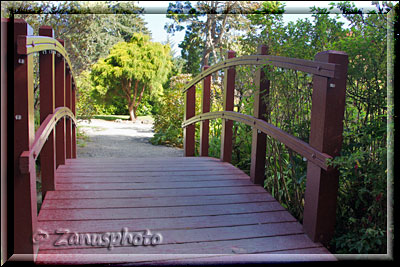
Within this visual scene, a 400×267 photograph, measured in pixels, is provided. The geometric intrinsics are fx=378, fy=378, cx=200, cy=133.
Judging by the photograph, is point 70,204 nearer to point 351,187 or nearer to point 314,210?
point 314,210

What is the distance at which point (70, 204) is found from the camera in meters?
2.59

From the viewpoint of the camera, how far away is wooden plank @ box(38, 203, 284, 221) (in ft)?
7.88

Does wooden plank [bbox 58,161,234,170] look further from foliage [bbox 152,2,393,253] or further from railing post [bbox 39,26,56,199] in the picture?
foliage [bbox 152,2,393,253]

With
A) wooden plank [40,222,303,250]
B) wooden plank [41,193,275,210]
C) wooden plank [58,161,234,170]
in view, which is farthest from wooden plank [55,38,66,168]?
wooden plank [40,222,303,250]

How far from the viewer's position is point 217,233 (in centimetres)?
226

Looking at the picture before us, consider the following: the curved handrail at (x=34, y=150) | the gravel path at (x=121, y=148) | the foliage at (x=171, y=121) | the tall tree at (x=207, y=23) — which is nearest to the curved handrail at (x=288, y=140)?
the curved handrail at (x=34, y=150)

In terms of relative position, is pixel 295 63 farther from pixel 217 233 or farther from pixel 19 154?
pixel 19 154

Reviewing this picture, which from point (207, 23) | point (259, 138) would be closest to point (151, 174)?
point (259, 138)

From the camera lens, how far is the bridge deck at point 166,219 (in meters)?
2.01

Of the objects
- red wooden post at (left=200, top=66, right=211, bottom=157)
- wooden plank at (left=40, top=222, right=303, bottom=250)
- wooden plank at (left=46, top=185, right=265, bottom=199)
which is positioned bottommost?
wooden plank at (left=40, top=222, right=303, bottom=250)

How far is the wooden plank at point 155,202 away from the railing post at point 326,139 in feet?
2.16

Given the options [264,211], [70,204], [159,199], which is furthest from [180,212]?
[70,204]

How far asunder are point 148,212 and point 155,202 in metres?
0.18
